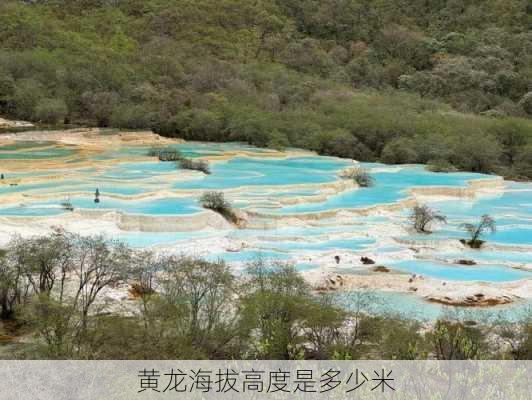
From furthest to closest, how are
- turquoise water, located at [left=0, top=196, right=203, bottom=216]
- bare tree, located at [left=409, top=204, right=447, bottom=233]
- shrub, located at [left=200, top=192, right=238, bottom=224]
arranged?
shrub, located at [left=200, top=192, right=238, bottom=224] → bare tree, located at [left=409, top=204, right=447, bottom=233] → turquoise water, located at [left=0, top=196, right=203, bottom=216]

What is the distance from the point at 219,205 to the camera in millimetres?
19438

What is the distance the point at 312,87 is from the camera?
4741 centimetres

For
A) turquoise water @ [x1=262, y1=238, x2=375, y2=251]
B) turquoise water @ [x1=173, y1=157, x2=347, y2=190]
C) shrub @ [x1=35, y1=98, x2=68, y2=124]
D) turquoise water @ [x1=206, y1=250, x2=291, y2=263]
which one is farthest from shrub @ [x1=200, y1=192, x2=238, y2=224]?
shrub @ [x1=35, y1=98, x2=68, y2=124]

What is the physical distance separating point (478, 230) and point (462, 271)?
2566mm

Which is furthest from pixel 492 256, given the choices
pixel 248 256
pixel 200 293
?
pixel 200 293

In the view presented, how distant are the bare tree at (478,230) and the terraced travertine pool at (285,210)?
27 centimetres

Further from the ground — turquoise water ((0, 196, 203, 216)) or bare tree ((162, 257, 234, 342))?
bare tree ((162, 257, 234, 342))

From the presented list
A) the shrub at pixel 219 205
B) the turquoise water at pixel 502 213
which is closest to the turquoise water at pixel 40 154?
the shrub at pixel 219 205

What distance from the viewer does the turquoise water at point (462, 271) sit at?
50.9 ft

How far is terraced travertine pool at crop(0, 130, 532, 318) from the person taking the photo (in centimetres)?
1638

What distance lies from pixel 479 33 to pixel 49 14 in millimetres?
34091

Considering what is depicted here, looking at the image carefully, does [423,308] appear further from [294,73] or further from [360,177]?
[294,73]

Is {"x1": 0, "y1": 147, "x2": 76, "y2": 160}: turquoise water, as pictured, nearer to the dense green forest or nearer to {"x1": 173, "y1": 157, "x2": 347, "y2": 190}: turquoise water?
{"x1": 173, "y1": 157, "x2": 347, "y2": 190}: turquoise water

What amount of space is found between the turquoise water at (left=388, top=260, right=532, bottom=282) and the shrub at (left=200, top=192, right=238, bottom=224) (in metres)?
5.07
